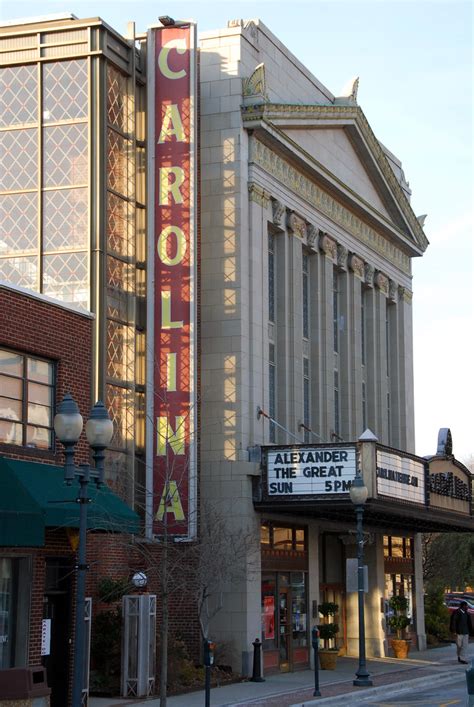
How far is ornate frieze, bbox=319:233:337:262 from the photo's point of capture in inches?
1619

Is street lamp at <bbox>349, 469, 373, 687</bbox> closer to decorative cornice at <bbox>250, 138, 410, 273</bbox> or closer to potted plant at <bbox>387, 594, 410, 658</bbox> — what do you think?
decorative cornice at <bbox>250, 138, 410, 273</bbox>

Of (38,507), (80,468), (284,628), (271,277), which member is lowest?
(284,628)

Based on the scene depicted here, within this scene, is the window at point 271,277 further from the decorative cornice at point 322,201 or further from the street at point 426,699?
the street at point 426,699

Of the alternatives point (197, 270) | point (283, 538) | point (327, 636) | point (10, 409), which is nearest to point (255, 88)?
point (197, 270)

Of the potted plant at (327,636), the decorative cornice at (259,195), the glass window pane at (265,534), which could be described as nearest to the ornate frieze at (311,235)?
the decorative cornice at (259,195)

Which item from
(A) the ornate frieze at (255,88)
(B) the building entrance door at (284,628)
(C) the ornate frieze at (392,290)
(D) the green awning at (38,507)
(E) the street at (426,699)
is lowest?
(E) the street at (426,699)

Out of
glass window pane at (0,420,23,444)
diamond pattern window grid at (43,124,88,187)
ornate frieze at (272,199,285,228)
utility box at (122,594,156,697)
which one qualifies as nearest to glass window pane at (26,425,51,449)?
glass window pane at (0,420,23,444)

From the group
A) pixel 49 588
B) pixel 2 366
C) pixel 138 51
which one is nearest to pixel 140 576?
pixel 49 588

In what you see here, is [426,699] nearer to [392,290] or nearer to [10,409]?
[10,409]

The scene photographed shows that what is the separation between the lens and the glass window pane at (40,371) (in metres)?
26.4

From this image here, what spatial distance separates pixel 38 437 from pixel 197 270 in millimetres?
9120

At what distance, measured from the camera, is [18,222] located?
3294 centimetres

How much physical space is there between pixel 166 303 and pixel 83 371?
5.61 meters

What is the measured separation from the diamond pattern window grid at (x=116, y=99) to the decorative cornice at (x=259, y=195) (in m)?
4.11
